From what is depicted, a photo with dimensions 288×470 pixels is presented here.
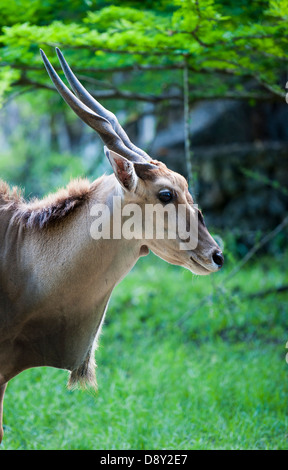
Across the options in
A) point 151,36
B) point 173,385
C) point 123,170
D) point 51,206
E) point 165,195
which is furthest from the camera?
point 173,385

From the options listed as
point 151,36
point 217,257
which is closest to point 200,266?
point 217,257

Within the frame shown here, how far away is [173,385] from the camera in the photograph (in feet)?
17.6

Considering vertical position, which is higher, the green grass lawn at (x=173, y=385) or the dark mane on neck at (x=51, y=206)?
the dark mane on neck at (x=51, y=206)

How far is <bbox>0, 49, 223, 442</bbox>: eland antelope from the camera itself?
2904 mm

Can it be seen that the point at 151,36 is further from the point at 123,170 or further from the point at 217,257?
the point at 217,257

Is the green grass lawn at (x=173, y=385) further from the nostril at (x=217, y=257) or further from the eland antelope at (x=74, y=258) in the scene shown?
the eland antelope at (x=74, y=258)

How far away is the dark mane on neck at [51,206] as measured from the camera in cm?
309

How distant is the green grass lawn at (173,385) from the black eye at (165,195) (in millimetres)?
476

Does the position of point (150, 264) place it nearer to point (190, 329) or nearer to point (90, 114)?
point (190, 329)

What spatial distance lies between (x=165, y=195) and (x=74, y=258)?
1.95ft

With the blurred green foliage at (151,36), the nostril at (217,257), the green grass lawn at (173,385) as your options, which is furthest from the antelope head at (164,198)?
the blurred green foliage at (151,36)

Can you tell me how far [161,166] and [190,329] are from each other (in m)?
4.17

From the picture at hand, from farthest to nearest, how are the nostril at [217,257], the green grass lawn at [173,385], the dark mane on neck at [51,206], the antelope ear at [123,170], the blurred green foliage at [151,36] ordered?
1. the green grass lawn at [173,385]
2. the blurred green foliage at [151,36]
3. the dark mane on neck at [51,206]
4. the nostril at [217,257]
5. the antelope ear at [123,170]
